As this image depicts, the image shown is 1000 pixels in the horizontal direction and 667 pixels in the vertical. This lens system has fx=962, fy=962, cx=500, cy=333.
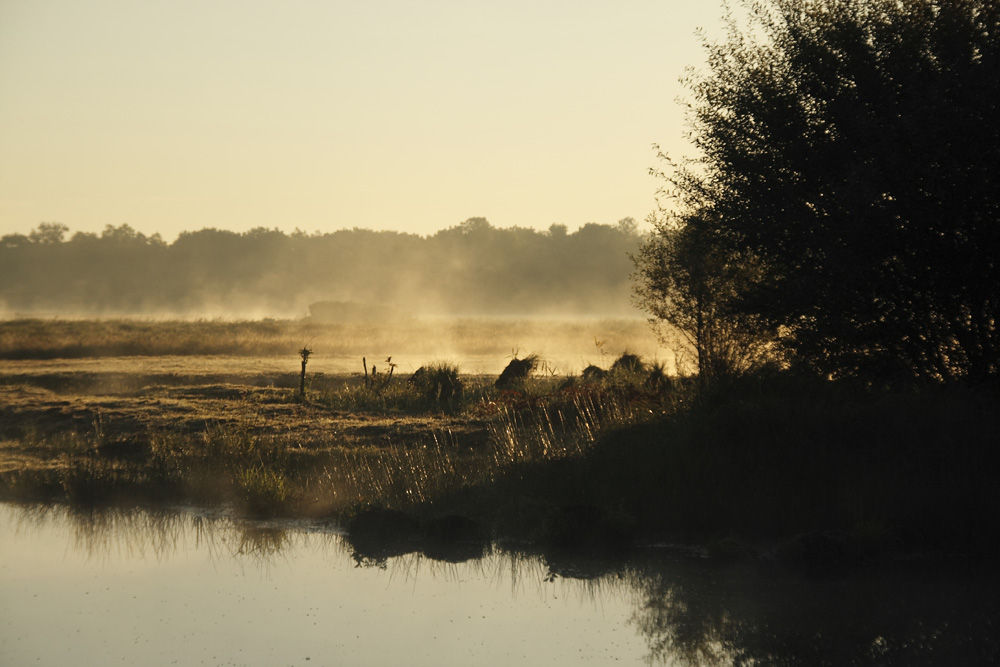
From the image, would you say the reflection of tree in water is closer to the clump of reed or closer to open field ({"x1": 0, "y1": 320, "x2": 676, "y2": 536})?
open field ({"x1": 0, "y1": 320, "x2": 676, "y2": 536})

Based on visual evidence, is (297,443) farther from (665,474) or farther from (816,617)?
(816,617)

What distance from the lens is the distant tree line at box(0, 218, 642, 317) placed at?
470ft

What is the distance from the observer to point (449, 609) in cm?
905

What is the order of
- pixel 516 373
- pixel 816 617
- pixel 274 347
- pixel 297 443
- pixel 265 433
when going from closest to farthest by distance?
pixel 816 617 → pixel 297 443 → pixel 265 433 → pixel 516 373 → pixel 274 347

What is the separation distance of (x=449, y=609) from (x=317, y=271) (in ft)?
517

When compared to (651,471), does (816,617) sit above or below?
below

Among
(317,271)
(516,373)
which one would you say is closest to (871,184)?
(516,373)

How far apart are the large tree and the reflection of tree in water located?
16.0ft

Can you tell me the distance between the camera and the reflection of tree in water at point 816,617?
773 cm

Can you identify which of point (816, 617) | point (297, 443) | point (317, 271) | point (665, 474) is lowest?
point (816, 617)

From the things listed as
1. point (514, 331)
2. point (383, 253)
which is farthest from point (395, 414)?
point (383, 253)

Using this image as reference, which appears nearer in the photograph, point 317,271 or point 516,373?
point 516,373

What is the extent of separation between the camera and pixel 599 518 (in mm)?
11508

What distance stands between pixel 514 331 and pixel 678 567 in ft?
207
